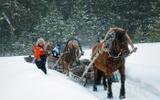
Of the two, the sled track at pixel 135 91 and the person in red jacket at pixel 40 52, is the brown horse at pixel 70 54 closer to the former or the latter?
the person in red jacket at pixel 40 52

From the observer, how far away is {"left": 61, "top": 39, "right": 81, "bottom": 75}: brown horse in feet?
66.0

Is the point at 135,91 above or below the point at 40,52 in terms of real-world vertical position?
below

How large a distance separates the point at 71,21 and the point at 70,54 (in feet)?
113

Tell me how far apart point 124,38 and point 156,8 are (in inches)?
1410

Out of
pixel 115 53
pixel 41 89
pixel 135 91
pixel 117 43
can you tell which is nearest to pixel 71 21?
pixel 135 91

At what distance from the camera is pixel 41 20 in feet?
178

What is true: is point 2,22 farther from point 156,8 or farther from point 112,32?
point 112,32

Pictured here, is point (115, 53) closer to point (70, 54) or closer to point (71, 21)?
point (70, 54)

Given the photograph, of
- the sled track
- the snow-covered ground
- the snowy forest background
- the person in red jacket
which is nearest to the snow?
the snow-covered ground

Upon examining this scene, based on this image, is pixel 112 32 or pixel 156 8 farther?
pixel 156 8

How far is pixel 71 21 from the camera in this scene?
54594mm

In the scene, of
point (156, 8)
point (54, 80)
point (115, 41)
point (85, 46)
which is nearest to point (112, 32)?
point (115, 41)

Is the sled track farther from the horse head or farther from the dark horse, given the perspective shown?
the horse head

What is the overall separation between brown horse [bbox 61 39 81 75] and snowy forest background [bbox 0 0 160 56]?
29.4 metres
